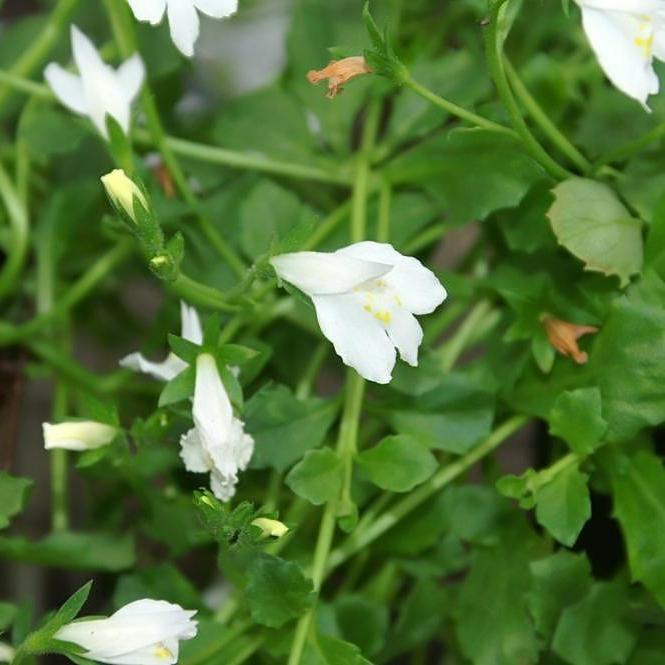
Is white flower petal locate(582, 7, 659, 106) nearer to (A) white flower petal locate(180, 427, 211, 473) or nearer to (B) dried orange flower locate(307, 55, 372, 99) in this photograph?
(B) dried orange flower locate(307, 55, 372, 99)

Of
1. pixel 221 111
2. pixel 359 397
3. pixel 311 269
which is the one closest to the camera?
pixel 311 269

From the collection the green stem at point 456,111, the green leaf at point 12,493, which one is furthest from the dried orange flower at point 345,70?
the green leaf at point 12,493

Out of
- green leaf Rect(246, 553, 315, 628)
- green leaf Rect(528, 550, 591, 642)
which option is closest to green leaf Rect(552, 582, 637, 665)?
green leaf Rect(528, 550, 591, 642)

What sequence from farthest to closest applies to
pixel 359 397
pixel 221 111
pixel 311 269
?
pixel 221 111
pixel 359 397
pixel 311 269

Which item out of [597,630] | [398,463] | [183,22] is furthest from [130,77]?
[597,630]

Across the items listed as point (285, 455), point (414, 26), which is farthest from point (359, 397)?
point (414, 26)

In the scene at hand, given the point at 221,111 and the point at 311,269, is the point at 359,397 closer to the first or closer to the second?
the point at 311,269

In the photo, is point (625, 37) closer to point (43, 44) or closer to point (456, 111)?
point (456, 111)
